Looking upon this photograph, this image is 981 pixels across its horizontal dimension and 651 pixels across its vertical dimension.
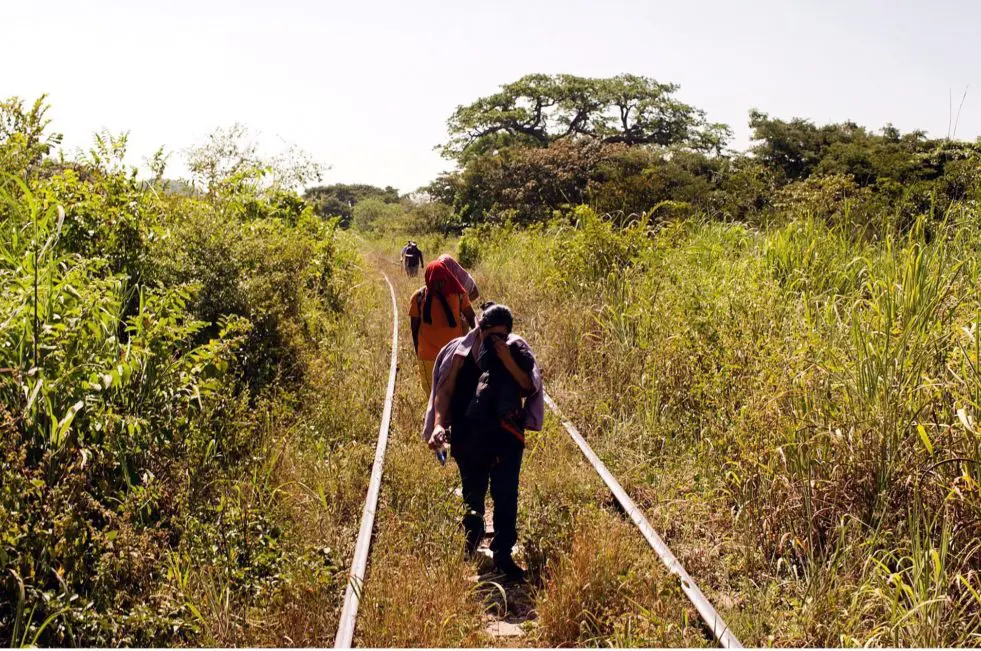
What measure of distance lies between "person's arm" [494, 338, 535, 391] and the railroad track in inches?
46.4

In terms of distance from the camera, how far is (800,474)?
4.92m

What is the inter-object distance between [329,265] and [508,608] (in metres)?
11.9

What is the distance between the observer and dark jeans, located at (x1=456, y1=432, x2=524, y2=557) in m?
5.10

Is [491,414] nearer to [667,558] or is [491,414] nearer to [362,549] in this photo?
[362,549]

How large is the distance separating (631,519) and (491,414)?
3.99ft

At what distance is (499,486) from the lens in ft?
16.9

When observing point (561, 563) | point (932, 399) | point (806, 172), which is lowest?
point (561, 563)

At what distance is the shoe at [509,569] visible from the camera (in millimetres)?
5004

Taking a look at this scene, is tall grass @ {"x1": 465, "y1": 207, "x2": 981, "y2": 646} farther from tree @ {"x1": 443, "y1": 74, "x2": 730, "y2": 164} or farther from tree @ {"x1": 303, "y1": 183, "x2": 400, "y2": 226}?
tree @ {"x1": 303, "y1": 183, "x2": 400, "y2": 226}

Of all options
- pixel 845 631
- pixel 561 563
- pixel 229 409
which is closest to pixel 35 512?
pixel 229 409

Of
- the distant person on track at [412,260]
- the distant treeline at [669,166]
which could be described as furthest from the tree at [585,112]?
the distant person on track at [412,260]

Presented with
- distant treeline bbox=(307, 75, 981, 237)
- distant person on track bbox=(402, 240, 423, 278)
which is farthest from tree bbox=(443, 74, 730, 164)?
distant person on track bbox=(402, 240, 423, 278)

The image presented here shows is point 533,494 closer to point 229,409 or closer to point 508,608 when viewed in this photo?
point 508,608

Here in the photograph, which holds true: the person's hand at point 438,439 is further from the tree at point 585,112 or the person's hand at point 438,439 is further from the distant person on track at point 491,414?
the tree at point 585,112
